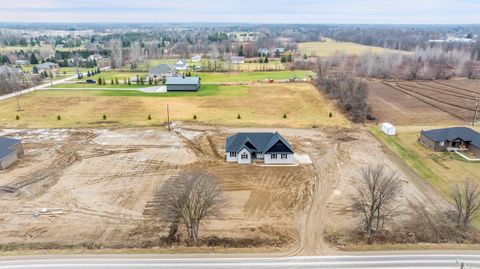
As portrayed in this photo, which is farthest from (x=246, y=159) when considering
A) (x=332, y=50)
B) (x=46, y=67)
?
(x=332, y=50)

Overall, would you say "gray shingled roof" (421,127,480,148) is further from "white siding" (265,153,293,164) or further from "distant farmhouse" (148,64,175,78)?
"distant farmhouse" (148,64,175,78)

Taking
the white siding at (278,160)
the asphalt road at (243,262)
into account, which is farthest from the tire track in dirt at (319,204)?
the white siding at (278,160)

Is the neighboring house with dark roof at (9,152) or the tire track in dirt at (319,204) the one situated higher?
the neighboring house with dark roof at (9,152)

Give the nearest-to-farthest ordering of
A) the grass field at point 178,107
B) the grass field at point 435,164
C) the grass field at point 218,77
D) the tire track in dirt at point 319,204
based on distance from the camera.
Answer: the tire track in dirt at point 319,204 → the grass field at point 435,164 → the grass field at point 178,107 → the grass field at point 218,77

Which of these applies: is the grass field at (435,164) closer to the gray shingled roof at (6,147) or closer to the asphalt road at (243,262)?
the asphalt road at (243,262)

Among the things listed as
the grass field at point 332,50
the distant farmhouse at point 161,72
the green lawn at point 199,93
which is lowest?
the green lawn at point 199,93

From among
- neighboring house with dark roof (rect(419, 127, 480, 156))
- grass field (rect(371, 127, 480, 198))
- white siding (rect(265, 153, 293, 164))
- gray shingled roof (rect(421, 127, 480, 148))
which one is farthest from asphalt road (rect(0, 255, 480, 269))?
gray shingled roof (rect(421, 127, 480, 148))

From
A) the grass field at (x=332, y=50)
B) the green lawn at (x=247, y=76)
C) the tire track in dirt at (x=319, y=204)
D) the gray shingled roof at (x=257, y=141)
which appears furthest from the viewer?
the grass field at (x=332, y=50)
